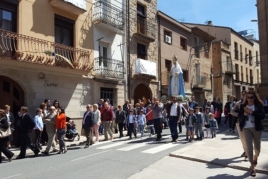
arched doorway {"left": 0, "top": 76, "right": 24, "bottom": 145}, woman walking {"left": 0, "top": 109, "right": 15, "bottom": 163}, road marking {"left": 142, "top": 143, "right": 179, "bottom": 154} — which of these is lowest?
road marking {"left": 142, "top": 143, "right": 179, "bottom": 154}

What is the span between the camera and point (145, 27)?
21.7m

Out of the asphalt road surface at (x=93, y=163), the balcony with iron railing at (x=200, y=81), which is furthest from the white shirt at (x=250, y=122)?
the balcony with iron railing at (x=200, y=81)

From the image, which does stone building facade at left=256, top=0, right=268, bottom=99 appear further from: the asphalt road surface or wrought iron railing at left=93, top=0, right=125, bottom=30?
the asphalt road surface

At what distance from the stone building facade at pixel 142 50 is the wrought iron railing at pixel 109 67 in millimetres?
1083

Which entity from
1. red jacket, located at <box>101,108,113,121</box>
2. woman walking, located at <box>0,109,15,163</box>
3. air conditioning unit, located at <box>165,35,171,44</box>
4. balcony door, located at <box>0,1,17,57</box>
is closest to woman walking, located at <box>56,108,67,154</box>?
woman walking, located at <box>0,109,15,163</box>

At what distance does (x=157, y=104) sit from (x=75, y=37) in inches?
258

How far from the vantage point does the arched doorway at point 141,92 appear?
21422 millimetres

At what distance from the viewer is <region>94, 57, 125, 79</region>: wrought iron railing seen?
17047 mm

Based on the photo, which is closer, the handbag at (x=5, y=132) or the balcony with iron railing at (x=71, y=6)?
the handbag at (x=5, y=132)

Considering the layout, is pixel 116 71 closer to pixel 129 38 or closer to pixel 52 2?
pixel 129 38

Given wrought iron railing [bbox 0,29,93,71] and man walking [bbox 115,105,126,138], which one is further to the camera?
man walking [bbox 115,105,126,138]

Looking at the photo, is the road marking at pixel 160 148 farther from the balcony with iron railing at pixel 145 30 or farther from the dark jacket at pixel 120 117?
the balcony with iron railing at pixel 145 30

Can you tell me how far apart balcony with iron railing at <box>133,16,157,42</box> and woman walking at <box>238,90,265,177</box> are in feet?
48.1

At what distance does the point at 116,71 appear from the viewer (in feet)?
60.3
